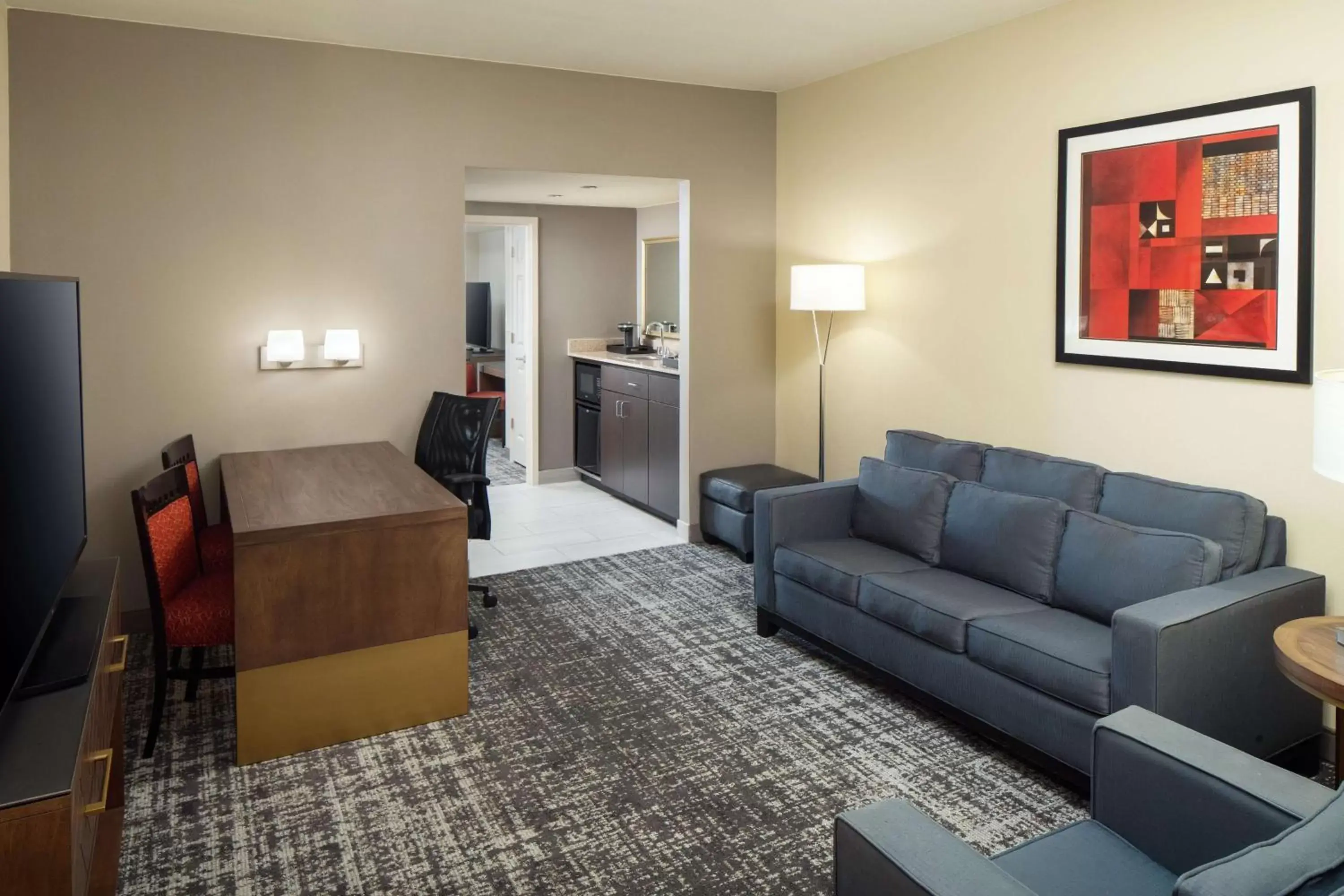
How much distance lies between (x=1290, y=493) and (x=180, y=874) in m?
3.32

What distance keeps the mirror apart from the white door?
838mm

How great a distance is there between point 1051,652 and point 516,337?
205 inches

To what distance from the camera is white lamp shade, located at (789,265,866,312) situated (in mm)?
4539

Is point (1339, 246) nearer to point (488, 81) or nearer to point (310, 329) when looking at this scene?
point (488, 81)

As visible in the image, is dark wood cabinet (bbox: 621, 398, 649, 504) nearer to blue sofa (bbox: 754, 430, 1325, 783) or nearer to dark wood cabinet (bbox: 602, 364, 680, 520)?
dark wood cabinet (bbox: 602, 364, 680, 520)

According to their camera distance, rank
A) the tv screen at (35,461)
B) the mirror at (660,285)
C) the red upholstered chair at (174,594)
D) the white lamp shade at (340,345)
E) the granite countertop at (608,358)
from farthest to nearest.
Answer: the mirror at (660,285), the granite countertop at (608,358), the white lamp shade at (340,345), the red upholstered chair at (174,594), the tv screen at (35,461)

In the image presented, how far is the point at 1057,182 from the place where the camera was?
3725mm

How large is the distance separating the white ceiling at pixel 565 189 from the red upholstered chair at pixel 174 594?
2308mm

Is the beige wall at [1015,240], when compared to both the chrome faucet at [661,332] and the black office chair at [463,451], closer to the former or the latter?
the chrome faucet at [661,332]

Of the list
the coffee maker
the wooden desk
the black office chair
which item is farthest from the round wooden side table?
the coffee maker

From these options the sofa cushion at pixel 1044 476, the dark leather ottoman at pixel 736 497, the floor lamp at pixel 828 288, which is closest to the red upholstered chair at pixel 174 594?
the dark leather ottoman at pixel 736 497

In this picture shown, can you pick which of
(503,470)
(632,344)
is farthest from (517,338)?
(503,470)

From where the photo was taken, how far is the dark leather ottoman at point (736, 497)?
16.3 ft

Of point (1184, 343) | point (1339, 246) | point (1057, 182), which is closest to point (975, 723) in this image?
point (1184, 343)
